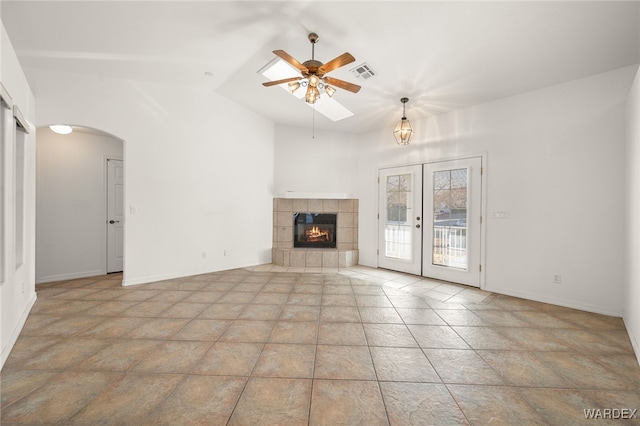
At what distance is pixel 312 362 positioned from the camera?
6.56ft

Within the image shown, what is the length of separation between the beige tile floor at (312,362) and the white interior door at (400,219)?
5.12 ft

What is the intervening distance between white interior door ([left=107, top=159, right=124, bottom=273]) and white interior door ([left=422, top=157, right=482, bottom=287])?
5.62 m

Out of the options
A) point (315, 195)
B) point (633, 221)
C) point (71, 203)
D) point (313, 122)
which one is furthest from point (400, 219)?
point (71, 203)

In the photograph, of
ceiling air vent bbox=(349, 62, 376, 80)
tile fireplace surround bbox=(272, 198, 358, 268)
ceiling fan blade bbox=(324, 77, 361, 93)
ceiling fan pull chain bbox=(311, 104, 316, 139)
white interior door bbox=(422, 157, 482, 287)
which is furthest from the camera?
tile fireplace surround bbox=(272, 198, 358, 268)

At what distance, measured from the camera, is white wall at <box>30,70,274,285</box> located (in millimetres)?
3703

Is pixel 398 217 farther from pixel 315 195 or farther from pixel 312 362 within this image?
pixel 312 362

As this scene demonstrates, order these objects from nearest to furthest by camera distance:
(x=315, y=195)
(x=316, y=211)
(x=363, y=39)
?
(x=363, y=39) < (x=315, y=195) < (x=316, y=211)

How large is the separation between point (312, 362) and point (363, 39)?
10.2 feet

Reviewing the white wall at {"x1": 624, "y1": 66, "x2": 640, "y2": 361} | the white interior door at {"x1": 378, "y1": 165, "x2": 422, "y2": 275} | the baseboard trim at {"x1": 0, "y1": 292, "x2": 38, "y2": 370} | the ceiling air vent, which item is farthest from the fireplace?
the white wall at {"x1": 624, "y1": 66, "x2": 640, "y2": 361}

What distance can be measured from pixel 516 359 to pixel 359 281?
2.44m

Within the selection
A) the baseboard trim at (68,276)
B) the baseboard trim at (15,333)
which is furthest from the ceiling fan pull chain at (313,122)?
the baseboard trim at (68,276)

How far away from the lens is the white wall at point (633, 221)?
2273 mm

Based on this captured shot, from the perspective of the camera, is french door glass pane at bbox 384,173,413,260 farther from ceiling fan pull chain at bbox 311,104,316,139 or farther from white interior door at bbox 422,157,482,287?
ceiling fan pull chain at bbox 311,104,316,139

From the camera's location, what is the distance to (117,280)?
4246mm
